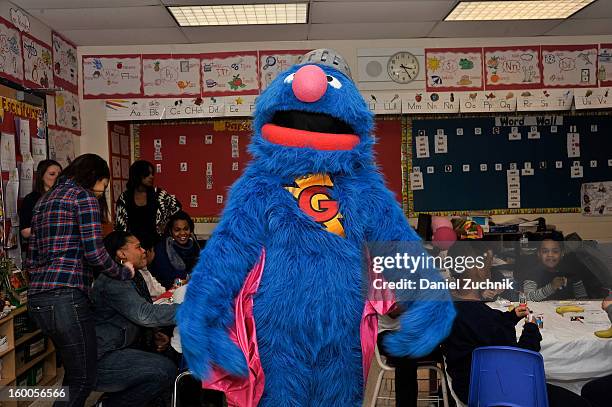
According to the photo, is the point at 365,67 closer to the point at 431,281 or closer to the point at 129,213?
the point at 129,213

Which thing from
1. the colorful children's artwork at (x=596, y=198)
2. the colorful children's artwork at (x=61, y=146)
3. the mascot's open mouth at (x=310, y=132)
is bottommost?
the colorful children's artwork at (x=596, y=198)

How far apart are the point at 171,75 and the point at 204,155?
859 mm

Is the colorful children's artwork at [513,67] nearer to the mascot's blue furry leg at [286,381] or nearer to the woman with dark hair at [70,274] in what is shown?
the woman with dark hair at [70,274]

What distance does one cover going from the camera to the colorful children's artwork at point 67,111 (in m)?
4.93

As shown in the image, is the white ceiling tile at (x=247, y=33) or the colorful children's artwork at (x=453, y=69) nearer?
the white ceiling tile at (x=247, y=33)

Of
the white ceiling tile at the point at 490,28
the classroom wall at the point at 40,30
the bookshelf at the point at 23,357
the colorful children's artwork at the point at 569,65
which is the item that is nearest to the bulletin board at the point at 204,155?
the white ceiling tile at the point at 490,28

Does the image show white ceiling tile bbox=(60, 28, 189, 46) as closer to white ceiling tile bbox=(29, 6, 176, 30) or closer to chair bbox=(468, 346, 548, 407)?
white ceiling tile bbox=(29, 6, 176, 30)

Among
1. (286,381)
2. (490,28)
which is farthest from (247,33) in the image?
(286,381)

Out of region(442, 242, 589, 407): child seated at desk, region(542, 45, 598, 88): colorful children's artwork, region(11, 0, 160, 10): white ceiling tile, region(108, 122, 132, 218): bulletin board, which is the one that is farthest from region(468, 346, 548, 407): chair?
region(108, 122, 132, 218): bulletin board

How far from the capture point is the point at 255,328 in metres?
1.51

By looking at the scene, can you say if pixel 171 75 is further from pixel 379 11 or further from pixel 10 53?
pixel 379 11

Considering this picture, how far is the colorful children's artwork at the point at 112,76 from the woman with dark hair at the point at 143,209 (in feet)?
4.22

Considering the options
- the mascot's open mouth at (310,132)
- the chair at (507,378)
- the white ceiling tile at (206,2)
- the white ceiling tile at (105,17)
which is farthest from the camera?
the white ceiling tile at (105,17)

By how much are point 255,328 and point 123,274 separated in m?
1.44
